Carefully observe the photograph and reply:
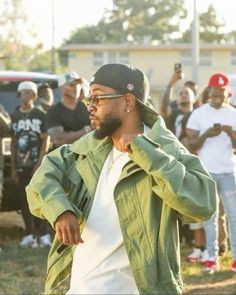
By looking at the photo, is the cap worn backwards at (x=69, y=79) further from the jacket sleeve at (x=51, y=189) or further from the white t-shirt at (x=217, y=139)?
the jacket sleeve at (x=51, y=189)

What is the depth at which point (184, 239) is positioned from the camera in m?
10.2

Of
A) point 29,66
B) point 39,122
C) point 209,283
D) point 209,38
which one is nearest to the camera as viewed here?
point 209,283

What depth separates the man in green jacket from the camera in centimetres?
359

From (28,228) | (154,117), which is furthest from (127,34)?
(154,117)

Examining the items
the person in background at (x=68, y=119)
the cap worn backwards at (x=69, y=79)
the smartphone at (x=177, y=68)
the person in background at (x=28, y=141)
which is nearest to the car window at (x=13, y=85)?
the person in background at (x=28, y=141)

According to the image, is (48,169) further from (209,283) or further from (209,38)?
(209,38)

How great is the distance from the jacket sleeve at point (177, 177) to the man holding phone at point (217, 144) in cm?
472

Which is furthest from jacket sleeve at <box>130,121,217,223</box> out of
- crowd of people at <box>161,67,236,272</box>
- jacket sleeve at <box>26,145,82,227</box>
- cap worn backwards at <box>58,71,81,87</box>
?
cap worn backwards at <box>58,71,81,87</box>

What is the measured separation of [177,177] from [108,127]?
1.39 feet

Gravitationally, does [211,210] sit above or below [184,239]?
above

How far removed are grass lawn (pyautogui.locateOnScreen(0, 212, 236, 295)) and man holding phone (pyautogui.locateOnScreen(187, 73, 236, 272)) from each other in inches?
10.8

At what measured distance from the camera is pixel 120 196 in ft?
12.2

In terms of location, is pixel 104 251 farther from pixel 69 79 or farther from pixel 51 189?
pixel 69 79

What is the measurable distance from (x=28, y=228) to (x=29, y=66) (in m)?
69.8
